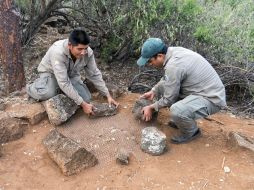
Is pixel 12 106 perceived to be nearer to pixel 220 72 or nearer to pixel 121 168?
pixel 121 168

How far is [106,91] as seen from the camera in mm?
4777

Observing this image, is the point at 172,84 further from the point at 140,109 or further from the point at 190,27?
the point at 190,27

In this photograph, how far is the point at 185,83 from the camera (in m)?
4.13

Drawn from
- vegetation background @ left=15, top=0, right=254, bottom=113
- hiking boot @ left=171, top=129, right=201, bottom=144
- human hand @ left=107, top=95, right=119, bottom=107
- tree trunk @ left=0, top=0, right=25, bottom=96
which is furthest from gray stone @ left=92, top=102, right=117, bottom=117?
vegetation background @ left=15, top=0, right=254, bottom=113

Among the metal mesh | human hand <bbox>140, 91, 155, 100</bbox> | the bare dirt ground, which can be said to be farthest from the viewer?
human hand <bbox>140, 91, 155, 100</bbox>

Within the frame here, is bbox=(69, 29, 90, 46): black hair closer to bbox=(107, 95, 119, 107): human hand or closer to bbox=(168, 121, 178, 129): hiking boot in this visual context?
bbox=(107, 95, 119, 107): human hand

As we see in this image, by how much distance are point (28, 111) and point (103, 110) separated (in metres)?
0.93

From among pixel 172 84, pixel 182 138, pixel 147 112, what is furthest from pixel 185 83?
pixel 182 138

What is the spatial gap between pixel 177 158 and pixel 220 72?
2355mm

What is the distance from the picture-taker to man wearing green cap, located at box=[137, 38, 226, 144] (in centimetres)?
396

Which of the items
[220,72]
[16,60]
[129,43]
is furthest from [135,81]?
[16,60]

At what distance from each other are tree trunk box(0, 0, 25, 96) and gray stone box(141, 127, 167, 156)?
232cm

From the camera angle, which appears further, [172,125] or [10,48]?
[10,48]

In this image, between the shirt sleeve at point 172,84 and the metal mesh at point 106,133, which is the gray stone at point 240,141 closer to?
the shirt sleeve at point 172,84
